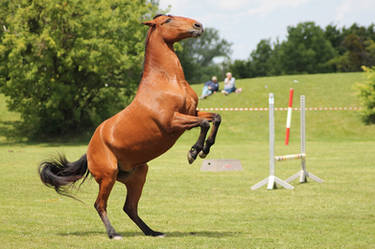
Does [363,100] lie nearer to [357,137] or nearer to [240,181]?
[357,137]

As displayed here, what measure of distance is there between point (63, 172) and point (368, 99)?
27183 millimetres

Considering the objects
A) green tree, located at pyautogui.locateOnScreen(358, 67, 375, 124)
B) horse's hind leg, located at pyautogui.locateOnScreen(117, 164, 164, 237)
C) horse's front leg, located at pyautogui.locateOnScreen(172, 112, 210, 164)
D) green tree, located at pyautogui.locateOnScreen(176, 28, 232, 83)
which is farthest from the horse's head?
green tree, located at pyautogui.locateOnScreen(176, 28, 232, 83)

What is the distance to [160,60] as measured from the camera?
6.34 metres

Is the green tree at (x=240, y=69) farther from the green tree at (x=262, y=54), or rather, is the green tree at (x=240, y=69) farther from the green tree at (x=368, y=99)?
the green tree at (x=368, y=99)

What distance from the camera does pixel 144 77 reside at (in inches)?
254

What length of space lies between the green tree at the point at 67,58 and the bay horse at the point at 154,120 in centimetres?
2074

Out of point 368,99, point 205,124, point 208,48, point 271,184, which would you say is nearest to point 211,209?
point 271,184

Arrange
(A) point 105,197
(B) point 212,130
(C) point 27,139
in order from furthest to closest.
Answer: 1. (C) point 27,139
2. (A) point 105,197
3. (B) point 212,130

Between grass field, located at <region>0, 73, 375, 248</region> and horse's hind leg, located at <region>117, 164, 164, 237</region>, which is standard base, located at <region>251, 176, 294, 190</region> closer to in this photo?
grass field, located at <region>0, 73, 375, 248</region>

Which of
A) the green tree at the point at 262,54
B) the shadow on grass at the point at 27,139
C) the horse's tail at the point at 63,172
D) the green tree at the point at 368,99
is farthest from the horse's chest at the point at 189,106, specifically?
the green tree at the point at 262,54

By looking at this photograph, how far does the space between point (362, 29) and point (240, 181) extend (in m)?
79.8

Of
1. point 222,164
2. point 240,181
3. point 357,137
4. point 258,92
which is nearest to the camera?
point 240,181

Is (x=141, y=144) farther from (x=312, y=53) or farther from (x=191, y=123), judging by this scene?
(x=312, y=53)

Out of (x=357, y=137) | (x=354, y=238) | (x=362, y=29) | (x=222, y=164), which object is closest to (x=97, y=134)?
(x=354, y=238)
